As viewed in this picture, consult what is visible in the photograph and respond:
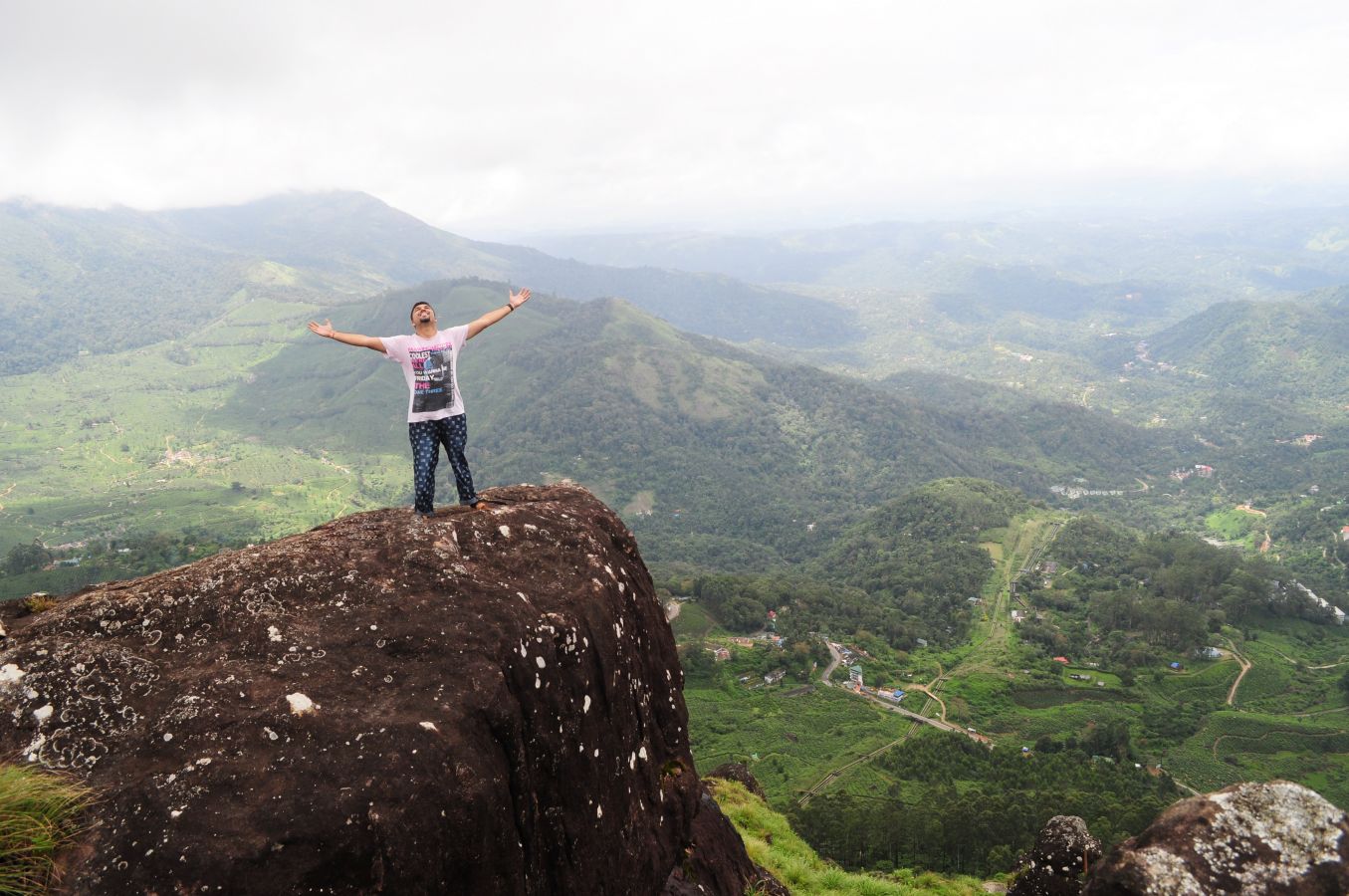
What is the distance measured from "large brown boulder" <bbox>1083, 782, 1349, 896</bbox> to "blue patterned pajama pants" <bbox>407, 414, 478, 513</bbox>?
10863 mm

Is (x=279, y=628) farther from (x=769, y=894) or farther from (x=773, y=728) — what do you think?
(x=773, y=728)

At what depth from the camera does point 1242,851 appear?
9148 mm

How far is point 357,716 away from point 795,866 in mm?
15062

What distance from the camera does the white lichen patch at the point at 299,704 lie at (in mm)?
7258

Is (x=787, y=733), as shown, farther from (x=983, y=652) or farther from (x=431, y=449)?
(x=431, y=449)

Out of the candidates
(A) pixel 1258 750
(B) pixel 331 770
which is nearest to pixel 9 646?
(B) pixel 331 770

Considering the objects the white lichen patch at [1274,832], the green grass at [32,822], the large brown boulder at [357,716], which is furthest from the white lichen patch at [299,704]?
the white lichen patch at [1274,832]

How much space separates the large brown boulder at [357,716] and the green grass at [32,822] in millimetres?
176

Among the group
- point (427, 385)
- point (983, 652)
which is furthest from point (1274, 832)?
point (983, 652)

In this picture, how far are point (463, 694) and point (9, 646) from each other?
445 centimetres

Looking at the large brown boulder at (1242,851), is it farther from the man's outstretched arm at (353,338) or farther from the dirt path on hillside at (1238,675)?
the dirt path on hillside at (1238,675)

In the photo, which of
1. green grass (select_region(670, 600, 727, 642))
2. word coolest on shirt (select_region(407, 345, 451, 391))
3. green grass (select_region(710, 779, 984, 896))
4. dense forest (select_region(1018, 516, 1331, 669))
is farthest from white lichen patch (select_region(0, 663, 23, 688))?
dense forest (select_region(1018, 516, 1331, 669))

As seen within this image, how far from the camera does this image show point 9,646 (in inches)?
277

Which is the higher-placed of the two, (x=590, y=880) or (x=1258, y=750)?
(x=590, y=880)
